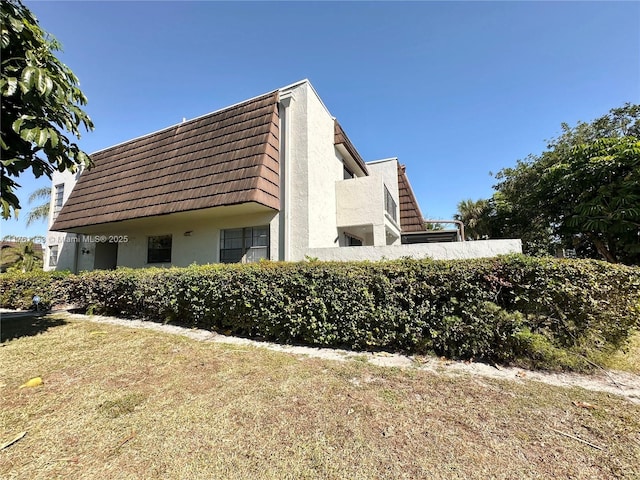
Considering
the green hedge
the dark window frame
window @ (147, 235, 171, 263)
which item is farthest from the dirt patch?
the dark window frame

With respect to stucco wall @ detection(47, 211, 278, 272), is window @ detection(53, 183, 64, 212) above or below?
above

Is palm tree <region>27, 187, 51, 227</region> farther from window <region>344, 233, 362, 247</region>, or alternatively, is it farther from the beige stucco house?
window <region>344, 233, 362, 247</region>

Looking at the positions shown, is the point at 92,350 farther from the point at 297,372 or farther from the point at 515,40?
the point at 515,40

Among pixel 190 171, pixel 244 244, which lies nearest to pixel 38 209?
pixel 190 171

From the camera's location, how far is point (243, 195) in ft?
29.0

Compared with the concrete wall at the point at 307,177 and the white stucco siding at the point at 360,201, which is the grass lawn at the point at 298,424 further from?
the white stucco siding at the point at 360,201

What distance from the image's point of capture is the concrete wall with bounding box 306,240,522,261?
7273 millimetres

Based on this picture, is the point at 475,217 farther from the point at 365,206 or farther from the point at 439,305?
the point at 439,305

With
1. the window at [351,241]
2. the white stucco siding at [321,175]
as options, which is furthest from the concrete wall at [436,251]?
the window at [351,241]

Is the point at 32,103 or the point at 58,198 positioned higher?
the point at 58,198

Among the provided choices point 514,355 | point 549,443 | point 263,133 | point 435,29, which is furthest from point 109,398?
point 435,29

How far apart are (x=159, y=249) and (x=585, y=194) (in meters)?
A: 20.5

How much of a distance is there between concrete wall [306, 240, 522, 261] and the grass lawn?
394 centimetres

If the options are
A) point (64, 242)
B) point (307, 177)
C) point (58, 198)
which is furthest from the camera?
point (58, 198)
